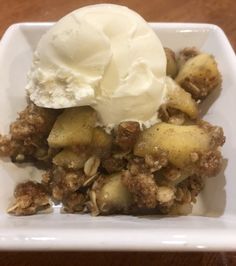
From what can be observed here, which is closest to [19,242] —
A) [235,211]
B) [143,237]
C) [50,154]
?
[143,237]

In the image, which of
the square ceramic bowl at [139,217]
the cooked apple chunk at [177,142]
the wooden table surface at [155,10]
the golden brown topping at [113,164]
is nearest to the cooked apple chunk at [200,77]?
the square ceramic bowl at [139,217]

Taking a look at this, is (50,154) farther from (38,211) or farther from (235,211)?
(235,211)

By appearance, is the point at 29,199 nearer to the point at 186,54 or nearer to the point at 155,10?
the point at 186,54

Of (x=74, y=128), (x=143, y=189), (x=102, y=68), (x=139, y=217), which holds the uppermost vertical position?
(x=102, y=68)

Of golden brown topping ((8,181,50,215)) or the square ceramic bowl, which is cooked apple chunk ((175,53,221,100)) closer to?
the square ceramic bowl

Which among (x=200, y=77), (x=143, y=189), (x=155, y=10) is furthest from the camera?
(x=155, y=10)

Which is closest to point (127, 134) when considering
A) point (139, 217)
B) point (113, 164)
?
point (113, 164)

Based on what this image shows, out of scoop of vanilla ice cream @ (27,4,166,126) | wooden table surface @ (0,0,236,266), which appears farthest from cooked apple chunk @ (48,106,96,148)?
wooden table surface @ (0,0,236,266)

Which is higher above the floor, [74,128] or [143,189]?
[74,128]
